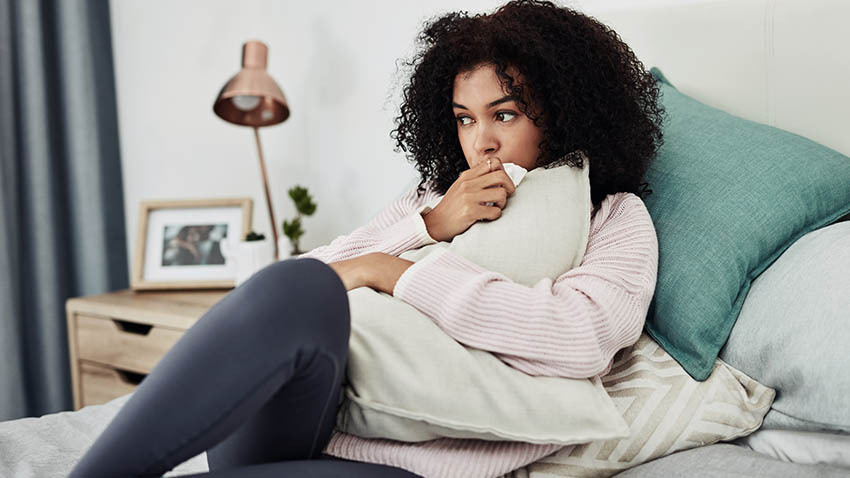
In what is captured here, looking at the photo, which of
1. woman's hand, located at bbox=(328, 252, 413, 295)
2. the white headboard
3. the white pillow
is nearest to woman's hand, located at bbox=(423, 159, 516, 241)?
woman's hand, located at bbox=(328, 252, 413, 295)

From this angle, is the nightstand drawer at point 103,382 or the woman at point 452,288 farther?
the nightstand drawer at point 103,382

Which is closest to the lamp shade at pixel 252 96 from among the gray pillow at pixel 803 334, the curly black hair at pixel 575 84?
the curly black hair at pixel 575 84

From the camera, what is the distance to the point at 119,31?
2361 millimetres

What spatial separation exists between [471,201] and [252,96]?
3.72ft

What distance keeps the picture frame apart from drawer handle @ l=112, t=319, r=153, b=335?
4.2 inches

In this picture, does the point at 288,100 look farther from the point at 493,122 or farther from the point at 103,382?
the point at 493,122

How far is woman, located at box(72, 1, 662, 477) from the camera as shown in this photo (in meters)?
0.66

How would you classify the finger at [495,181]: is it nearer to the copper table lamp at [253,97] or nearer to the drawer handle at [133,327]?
the copper table lamp at [253,97]

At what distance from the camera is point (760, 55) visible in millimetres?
1232

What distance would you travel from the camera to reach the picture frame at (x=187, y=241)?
195 cm

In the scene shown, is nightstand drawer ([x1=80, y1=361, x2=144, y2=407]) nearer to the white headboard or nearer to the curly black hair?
the curly black hair

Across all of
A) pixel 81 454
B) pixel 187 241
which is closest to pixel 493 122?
pixel 81 454

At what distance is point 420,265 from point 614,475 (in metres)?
0.36

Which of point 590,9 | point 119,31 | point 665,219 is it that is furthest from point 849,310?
point 119,31
